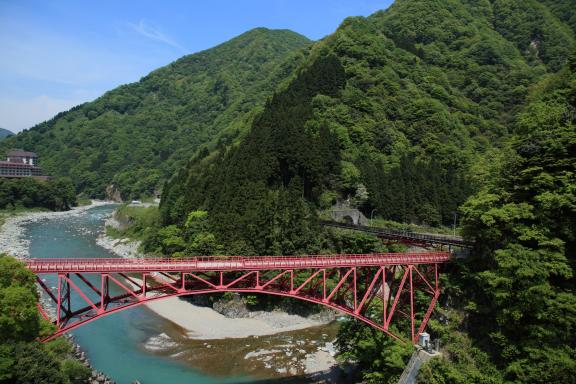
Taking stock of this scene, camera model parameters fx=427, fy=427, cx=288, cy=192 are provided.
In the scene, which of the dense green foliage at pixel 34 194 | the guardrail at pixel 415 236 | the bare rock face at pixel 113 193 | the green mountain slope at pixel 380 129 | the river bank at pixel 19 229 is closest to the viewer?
the guardrail at pixel 415 236

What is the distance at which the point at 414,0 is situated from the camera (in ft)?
487

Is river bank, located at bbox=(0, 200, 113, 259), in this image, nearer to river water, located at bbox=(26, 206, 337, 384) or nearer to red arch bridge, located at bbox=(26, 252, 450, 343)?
river water, located at bbox=(26, 206, 337, 384)

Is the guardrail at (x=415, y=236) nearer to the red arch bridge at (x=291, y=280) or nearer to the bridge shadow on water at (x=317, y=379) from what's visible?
the red arch bridge at (x=291, y=280)

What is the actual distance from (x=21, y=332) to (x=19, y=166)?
487ft

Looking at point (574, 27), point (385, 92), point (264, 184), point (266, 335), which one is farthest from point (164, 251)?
point (574, 27)

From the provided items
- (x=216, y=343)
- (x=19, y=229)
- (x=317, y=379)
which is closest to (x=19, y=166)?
(x=19, y=229)

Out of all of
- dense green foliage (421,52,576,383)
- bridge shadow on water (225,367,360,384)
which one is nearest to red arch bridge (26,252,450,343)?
dense green foliage (421,52,576,383)

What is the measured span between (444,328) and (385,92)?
69.6m

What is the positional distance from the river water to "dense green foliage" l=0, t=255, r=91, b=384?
10.3 metres

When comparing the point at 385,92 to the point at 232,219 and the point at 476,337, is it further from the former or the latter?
the point at 476,337

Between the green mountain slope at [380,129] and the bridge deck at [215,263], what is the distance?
13173 millimetres

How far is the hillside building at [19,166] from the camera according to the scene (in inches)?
5714

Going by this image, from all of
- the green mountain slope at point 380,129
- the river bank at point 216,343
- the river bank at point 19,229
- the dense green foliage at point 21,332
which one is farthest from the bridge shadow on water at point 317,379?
the river bank at point 19,229

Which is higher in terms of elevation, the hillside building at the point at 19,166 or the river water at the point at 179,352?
the hillside building at the point at 19,166
